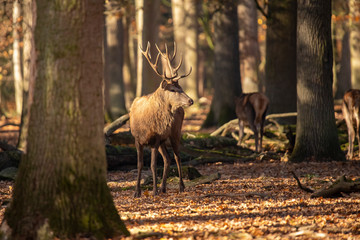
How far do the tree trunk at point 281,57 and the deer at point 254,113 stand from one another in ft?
3.29

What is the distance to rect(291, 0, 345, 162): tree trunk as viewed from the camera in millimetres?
12234

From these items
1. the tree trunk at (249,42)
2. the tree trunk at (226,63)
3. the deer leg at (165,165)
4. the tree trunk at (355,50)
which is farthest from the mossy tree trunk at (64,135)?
the tree trunk at (355,50)

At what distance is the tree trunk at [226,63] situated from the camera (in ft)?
64.2

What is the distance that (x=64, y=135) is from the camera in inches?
226

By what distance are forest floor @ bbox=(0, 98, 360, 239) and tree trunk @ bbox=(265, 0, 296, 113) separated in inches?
158

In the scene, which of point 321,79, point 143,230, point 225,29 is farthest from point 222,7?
point 143,230

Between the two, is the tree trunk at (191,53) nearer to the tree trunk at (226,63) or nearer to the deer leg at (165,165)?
the tree trunk at (226,63)

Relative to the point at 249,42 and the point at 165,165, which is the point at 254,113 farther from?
the point at 249,42

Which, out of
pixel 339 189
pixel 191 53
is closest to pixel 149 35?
pixel 191 53

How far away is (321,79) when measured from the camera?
12273mm

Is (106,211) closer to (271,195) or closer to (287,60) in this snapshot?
(271,195)

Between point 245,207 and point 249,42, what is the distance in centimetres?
1907

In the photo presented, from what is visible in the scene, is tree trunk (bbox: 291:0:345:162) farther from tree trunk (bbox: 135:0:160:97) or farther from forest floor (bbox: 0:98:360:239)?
tree trunk (bbox: 135:0:160:97)

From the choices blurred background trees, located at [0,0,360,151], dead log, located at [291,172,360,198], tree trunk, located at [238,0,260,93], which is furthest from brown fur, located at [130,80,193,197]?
tree trunk, located at [238,0,260,93]
